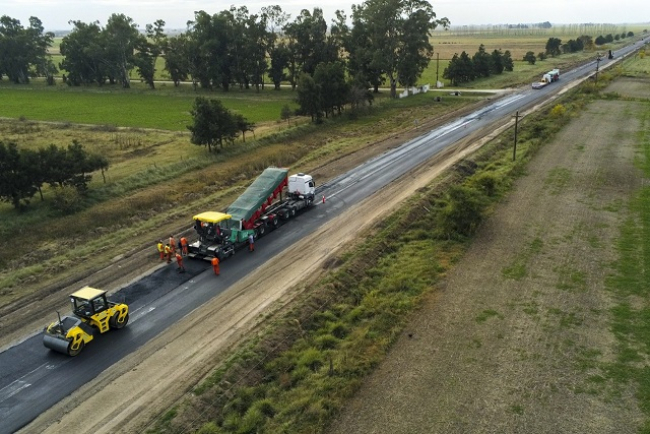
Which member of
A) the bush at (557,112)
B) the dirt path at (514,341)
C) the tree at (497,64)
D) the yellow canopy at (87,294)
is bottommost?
the dirt path at (514,341)

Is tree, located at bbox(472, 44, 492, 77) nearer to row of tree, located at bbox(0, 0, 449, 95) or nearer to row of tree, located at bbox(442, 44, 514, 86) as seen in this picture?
row of tree, located at bbox(442, 44, 514, 86)

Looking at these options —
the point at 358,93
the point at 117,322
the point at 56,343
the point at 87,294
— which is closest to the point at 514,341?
the point at 117,322

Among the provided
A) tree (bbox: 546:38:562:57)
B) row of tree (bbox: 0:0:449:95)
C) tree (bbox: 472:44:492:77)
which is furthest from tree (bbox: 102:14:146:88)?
tree (bbox: 546:38:562:57)

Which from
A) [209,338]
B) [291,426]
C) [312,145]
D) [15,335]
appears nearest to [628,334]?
[291,426]

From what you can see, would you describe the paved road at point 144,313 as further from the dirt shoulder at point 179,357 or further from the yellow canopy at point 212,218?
the yellow canopy at point 212,218

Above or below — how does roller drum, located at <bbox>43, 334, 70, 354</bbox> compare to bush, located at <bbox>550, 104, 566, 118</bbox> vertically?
below

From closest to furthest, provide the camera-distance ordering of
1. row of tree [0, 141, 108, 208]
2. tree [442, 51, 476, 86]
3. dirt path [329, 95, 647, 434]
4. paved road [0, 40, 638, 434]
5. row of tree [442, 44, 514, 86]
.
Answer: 1. dirt path [329, 95, 647, 434]
2. paved road [0, 40, 638, 434]
3. row of tree [0, 141, 108, 208]
4. tree [442, 51, 476, 86]
5. row of tree [442, 44, 514, 86]

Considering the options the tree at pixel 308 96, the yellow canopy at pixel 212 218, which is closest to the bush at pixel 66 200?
the yellow canopy at pixel 212 218
